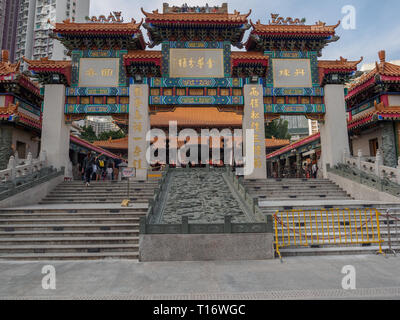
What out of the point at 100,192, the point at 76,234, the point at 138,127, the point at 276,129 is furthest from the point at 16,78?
the point at 276,129

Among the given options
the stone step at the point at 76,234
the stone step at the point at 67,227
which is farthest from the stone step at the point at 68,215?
the stone step at the point at 76,234

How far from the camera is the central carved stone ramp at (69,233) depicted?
666 centimetres

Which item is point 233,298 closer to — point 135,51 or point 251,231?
point 251,231

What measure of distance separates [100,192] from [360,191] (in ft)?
41.2

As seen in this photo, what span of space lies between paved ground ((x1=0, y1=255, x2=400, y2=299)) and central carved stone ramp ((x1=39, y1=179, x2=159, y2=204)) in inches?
213

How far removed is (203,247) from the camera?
6312mm

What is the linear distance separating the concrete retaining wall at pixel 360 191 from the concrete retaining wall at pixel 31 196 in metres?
15.0

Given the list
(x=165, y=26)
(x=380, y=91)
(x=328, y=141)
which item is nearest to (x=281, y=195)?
(x=328, y=141)

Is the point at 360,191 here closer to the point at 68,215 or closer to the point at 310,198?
the point at 310,198

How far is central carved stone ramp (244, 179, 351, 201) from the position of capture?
12.2 metres

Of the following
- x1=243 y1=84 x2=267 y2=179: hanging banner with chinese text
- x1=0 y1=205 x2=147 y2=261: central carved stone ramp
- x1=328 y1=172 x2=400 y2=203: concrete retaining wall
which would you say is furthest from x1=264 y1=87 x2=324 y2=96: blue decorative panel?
x1=0 y1=205 x2=147 y2=261: central carved stone ramp

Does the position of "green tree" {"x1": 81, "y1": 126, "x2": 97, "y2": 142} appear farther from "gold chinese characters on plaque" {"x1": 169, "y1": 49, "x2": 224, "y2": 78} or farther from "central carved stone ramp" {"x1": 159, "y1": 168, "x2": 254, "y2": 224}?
"central carved stone ramp" {"x1": 159, "y1": 168, "x2": 254, "y2": 224}

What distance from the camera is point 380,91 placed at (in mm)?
A: 15391

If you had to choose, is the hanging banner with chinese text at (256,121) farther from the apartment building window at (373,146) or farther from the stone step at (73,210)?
the stone step at (73,210)
